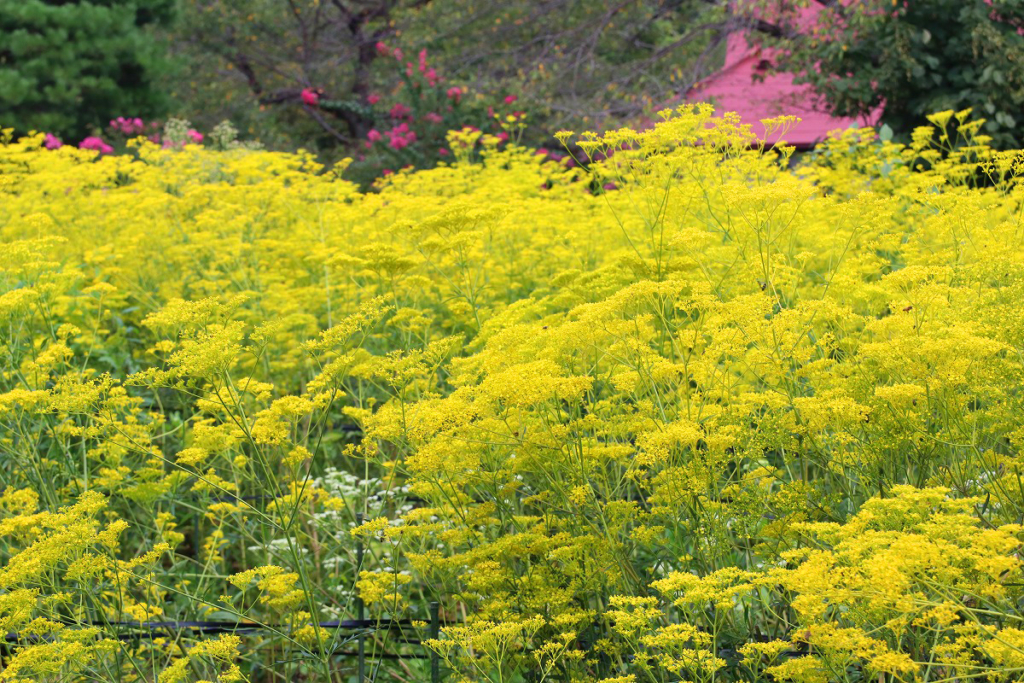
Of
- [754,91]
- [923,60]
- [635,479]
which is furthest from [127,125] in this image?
[635,479]

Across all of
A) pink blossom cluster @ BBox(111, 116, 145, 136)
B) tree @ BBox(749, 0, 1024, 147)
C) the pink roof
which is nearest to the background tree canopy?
tree @ BBox(749, 0, 1024, 147)

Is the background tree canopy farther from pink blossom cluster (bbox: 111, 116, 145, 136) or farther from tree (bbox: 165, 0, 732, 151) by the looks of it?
pink blossom cluster (bbox: 111, 116, 145, 136)

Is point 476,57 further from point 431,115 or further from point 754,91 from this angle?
point 754,91

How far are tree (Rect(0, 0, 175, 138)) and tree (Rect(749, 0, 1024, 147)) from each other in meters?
12.5

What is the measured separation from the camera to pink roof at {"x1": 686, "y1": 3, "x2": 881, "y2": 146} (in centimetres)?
1085

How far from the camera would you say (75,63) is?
661 inches

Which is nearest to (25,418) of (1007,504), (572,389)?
(572,389)

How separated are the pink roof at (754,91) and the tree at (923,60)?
126cm

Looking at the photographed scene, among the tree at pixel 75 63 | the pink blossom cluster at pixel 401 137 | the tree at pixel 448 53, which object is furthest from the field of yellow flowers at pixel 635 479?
the tree at pixel 75 63

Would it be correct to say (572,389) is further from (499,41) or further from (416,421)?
(499,41)

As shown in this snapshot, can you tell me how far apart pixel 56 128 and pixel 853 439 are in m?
16.9

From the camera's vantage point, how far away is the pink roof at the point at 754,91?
35.6 feet

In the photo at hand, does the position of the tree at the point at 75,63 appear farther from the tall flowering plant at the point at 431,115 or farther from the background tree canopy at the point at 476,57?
the tall flowering plant at the point at 431,115

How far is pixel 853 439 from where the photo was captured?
2.74 metres
